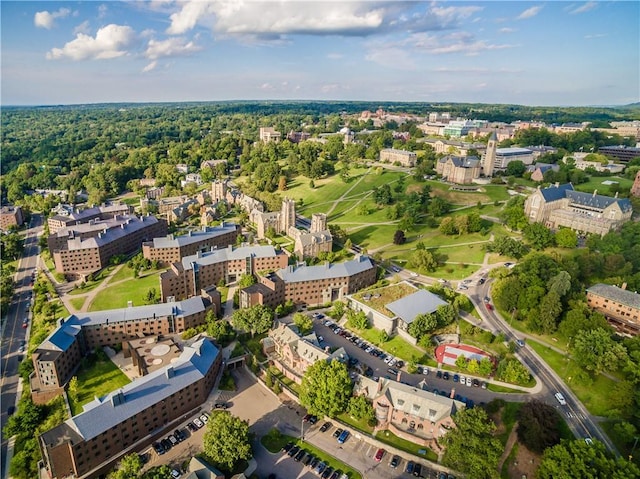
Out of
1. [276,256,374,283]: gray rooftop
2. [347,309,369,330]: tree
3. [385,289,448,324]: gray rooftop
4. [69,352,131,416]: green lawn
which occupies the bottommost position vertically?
[69,352,131,416]: green lawn

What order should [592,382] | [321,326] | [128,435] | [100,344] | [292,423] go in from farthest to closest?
[321,326]
[100,344]
[592,382]
[292,423]
[128,435]

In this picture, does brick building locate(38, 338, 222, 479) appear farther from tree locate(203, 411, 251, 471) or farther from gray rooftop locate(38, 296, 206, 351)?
gray rooftop locate(38, 296, 206, 351)

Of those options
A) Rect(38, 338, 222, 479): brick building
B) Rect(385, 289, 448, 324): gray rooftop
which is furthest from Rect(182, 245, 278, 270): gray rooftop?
Rect(385, 289, 448, 324): gray rooftop

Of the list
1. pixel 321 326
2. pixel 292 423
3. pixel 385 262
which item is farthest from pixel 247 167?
pixel 292 423

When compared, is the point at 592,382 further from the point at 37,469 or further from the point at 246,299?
the point at 37,469

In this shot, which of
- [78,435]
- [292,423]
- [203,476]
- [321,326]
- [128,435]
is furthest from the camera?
[321,326]

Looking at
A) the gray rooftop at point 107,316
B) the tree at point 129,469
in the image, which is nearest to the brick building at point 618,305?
the gray rooftop at point 107,316
